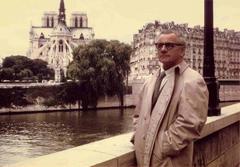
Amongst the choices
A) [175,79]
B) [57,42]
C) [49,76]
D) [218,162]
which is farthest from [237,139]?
[57,42]

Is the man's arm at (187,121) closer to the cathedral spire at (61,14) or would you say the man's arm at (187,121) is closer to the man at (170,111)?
the man at (170,111)

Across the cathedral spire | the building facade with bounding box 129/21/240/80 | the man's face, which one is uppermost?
the cathedral spire

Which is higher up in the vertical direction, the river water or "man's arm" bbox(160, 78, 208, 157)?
"man's arm" bbox(160, 78, 208, 157)

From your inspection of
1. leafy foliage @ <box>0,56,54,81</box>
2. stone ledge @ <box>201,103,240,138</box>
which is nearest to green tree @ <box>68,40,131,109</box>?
leafy foliage @ <box>0,56,54,81</box>

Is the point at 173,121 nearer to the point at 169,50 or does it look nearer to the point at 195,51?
the point at 169,50

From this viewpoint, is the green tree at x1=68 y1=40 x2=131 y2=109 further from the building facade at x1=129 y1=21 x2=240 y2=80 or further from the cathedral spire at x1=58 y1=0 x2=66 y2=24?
the cathedral spire at x1=58 y1=0 x2=66 y2=24

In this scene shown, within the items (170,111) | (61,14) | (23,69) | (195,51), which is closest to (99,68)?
(195,51)

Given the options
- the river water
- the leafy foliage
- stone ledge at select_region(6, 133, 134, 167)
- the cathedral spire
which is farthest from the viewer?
the cathedral spire

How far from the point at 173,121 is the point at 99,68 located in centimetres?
2912

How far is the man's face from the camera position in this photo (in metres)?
2.19

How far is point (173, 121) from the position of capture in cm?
209

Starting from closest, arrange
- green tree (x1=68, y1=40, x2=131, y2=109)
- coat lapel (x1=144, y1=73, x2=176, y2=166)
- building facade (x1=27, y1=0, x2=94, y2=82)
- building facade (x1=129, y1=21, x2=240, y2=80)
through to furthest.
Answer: coat lapel (x1=144, y1=73, x2=176, y2=166) → green tree (x1=68, y1=40, x2=131, y2=109) → building facade (x1=129, y1=21, x2=240, y2=80) → building facade (x1=27, y1=0, x2=94, y2=82)

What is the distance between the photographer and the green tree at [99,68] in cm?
3091

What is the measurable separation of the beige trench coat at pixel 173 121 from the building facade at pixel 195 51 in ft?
118
